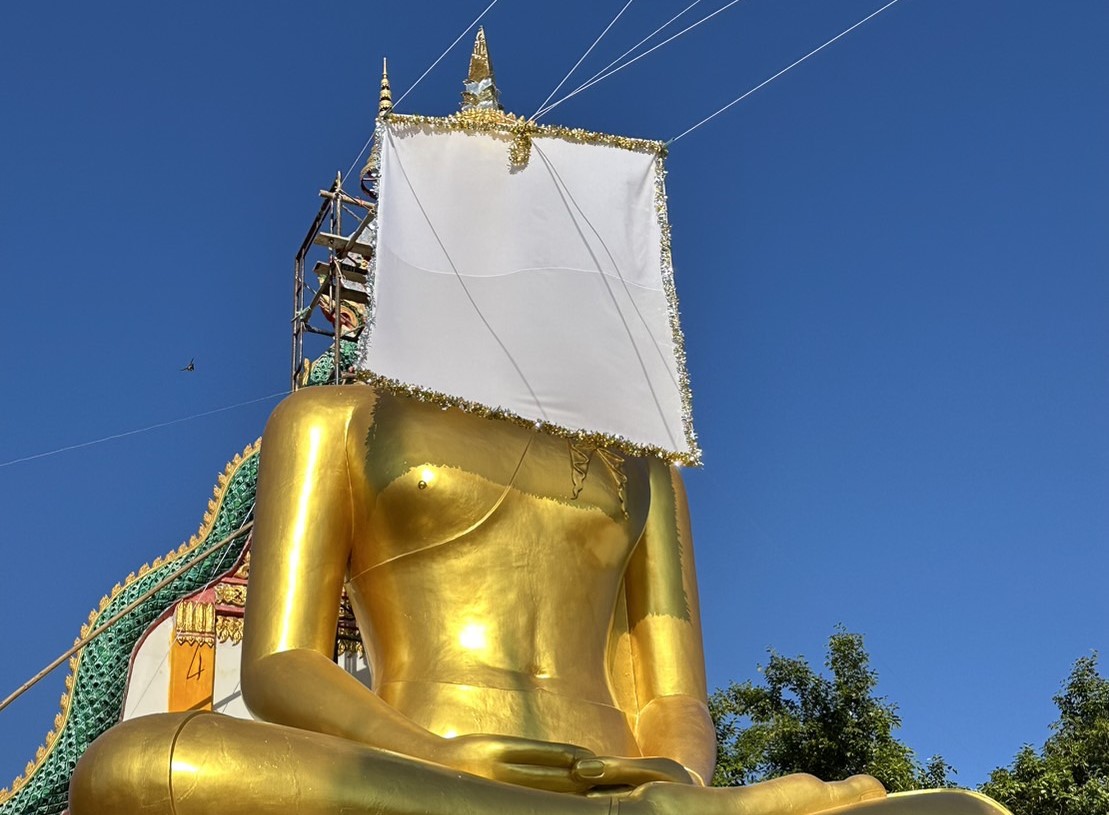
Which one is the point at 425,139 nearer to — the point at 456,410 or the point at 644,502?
the point at 456,410

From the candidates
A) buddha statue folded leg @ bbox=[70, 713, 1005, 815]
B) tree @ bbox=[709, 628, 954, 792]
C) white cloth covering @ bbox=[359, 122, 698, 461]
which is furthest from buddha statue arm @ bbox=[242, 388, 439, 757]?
tree @ bbox=[709, 628, 954, 792]

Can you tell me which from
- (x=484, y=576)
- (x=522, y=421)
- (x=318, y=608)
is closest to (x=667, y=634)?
(x=484, y=576)

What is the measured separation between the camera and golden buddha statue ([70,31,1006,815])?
330cm

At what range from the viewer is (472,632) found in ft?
13.3

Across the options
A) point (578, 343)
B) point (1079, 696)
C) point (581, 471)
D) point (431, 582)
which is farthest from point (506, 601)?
point (1079, 696)

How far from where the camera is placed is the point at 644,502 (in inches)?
179

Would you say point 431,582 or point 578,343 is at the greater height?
point 578,343

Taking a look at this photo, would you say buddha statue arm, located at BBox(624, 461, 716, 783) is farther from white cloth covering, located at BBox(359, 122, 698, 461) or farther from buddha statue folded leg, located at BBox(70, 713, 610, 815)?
buddha statue folded leg, located at BBox(70, 713, 610, 815)

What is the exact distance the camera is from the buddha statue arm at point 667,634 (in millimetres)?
4086

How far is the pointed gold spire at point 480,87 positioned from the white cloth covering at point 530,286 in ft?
2.32

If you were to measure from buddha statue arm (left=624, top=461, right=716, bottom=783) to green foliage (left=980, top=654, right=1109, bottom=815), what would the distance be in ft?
13.8

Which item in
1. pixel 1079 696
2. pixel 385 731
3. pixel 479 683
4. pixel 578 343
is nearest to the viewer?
pixel 385 731

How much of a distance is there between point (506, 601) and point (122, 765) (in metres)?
1.29

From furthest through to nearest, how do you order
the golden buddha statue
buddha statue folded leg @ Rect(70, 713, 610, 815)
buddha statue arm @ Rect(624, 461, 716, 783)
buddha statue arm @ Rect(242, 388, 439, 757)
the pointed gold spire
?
the pointed gold spire
buddha statue arm @ Rect(624, 461, 716, 783)
buddha statue arm @ Rect(242, 388, 439, 757)
the golden buddha statue
buddha statue folded leg @ Rect(70, 713, 610, 815)
